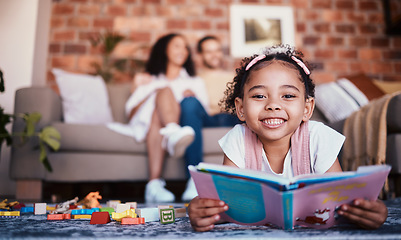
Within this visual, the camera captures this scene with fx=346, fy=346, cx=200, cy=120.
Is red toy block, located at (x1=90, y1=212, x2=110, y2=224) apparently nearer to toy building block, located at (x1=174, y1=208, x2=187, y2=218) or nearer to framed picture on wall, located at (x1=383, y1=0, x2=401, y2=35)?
toy building block, located at (x1=174, y1=208, x2=187, y2=218)

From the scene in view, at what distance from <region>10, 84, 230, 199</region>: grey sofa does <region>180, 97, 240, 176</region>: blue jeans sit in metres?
0.07

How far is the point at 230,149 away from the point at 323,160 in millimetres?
230

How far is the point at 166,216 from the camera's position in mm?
833

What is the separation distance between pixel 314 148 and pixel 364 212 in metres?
0.27

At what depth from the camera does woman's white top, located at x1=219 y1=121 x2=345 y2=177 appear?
2.78ft

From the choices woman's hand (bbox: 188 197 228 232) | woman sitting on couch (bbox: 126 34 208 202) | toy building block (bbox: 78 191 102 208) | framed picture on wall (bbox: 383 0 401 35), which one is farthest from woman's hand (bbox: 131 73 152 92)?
framed picture on wall (bbox: 383 0 401 35)

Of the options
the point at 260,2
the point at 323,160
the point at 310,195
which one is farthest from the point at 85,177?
the point at 260,2

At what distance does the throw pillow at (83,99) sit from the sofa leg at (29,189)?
1.46 ft

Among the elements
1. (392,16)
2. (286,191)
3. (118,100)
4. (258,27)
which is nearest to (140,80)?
(118,100)

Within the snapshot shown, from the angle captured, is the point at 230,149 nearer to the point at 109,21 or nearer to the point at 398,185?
the point at 398,185

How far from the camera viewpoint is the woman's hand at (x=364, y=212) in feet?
2.04

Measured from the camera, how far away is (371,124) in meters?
1.61

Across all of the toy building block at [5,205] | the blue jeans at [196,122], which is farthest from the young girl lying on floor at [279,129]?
the blue jeans at [196,122]

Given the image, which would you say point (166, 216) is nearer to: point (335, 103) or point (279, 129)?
point (279, 129)
